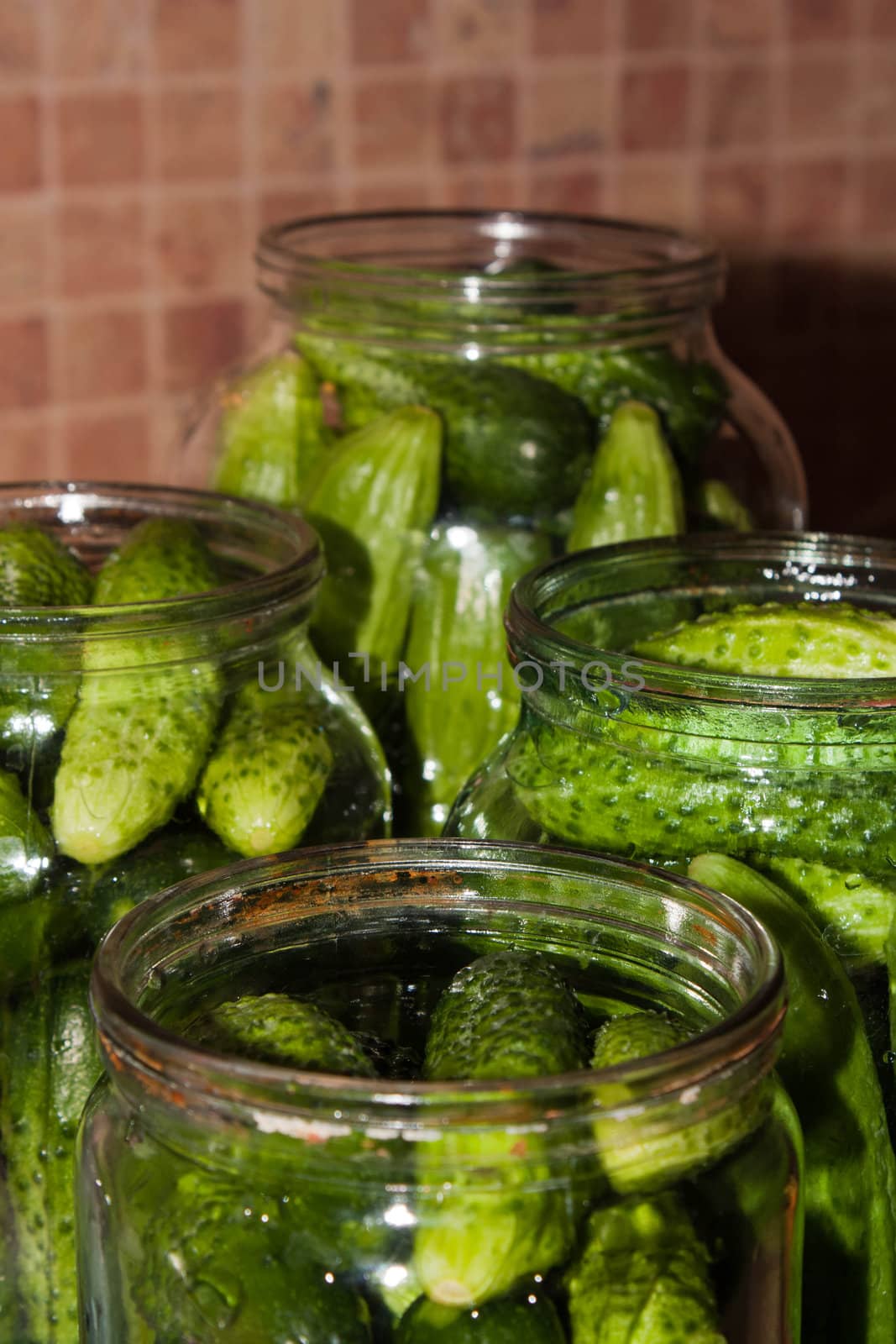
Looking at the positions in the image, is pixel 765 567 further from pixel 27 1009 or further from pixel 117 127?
pixel 117 127

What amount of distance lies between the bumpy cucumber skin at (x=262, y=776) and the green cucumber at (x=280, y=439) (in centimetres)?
20

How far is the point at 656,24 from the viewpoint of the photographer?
5.35 feet

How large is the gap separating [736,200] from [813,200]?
12 cm

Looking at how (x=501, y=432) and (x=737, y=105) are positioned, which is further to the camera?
(x=737, y=105)

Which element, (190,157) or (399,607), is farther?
(190,157)

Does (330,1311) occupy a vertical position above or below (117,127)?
below

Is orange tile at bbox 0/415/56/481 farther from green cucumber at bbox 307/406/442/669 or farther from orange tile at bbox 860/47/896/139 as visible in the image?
orange tile at bbox 860/47/896/139

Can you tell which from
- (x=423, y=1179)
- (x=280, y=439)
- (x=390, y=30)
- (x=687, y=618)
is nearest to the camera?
(x=423, y=1179)

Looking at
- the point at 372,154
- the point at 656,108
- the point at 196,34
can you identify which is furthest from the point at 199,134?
the point at 656,108

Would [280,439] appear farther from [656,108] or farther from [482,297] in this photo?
[656,108]

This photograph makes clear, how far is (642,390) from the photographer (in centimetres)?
75

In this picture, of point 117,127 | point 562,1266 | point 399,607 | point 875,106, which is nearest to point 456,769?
point 399,607

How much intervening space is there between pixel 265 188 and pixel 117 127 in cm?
16

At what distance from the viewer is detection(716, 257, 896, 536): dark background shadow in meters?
1.83
